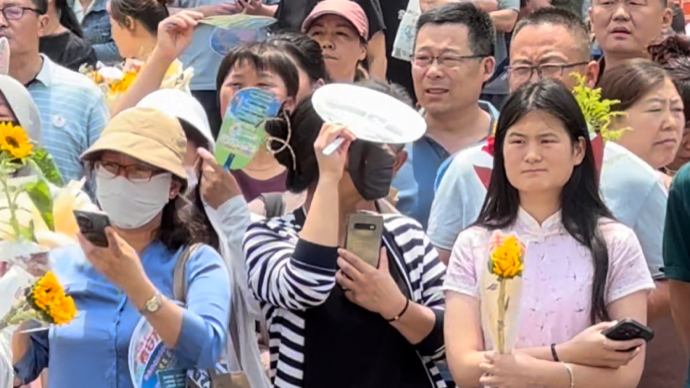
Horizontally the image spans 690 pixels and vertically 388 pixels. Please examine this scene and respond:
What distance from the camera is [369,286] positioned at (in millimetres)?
3396

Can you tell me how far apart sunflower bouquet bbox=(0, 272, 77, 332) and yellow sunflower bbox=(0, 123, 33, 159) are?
0.40 metres

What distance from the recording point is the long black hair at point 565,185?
342cm

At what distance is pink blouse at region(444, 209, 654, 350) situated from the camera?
3301 mm

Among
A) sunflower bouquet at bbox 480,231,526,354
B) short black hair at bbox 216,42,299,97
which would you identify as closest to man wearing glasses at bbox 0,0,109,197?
short black hair at bbox 216,42,299,97

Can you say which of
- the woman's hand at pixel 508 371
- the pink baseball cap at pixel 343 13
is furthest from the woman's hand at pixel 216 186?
the pink baseball cap at pixel 343 13

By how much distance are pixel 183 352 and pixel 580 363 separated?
1033mm

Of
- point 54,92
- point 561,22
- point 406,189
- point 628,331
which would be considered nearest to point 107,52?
point 54,92

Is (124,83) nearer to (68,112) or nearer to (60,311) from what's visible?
(68,112)

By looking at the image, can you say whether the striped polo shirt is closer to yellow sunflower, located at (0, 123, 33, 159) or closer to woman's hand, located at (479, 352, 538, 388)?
yellow sunflower, located at (0, 123, 33, 159)

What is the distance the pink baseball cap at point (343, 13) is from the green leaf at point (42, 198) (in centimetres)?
248

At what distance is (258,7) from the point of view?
6203 mm

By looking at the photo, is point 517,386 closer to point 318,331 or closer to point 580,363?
point 580,363

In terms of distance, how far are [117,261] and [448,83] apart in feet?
6.68

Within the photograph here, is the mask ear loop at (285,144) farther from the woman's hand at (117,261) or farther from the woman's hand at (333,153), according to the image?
the woman's hand at (117,261)
